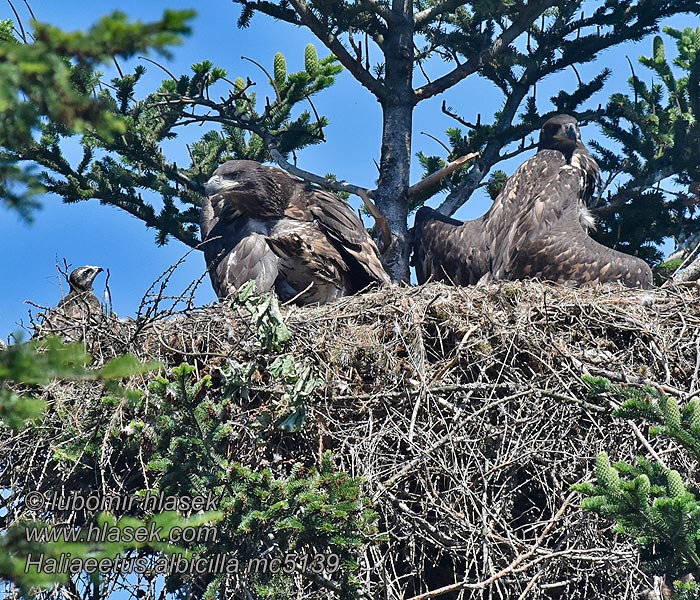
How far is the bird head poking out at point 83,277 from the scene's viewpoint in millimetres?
9094

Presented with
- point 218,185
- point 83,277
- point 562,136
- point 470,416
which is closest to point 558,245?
point 562,136

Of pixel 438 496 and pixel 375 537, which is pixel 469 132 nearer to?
pixel 438 496

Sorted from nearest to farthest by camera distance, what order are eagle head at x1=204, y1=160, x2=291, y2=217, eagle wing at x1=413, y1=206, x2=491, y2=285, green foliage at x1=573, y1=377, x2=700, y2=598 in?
green foliage at x1=573, y1=377, x2=700, y2=598 < eagle head at x1=204, y1=160, x2=291, y2=217 < eagle wing at x1=413, y1=206, x2=491, y2=285

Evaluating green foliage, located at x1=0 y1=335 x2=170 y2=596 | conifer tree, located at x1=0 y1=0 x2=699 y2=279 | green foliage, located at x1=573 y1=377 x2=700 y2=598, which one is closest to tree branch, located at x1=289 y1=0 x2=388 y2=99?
conifer tree, located at x1=0 y1=0 x2=699 y2=279

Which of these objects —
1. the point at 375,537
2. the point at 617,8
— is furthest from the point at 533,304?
the point at 617,8

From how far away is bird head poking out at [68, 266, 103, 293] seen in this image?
29.8ft

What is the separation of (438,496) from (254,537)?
1262 millimetres

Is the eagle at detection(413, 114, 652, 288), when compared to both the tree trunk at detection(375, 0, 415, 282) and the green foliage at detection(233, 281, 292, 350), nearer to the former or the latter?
the tree trunk at detection(375, 0, 415, 282)

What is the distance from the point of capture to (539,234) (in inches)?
351

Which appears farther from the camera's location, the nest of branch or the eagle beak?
the eagle beak

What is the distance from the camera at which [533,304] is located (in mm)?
7328

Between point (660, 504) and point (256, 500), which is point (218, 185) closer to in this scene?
point (256, 500)

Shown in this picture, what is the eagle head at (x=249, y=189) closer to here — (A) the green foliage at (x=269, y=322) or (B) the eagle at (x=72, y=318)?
(B) the eagle at (x=72, y=318)

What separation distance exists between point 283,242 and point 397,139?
205 centimetres
